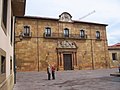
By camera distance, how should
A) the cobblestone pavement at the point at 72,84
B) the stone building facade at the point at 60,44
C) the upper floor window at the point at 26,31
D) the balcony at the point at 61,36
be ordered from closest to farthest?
the cobblestone pavement at the point at 72,84, the stone building facade at the point at 60,44, the upper floor window at the point at 26,31, the balcony at the point at 61,36

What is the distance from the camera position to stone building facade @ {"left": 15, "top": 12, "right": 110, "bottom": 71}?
98.1 ft

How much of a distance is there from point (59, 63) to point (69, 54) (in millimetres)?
2697

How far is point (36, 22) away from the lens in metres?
30.9

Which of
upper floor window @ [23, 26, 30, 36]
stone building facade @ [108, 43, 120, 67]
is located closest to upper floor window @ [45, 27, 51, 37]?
upper floor window @ [23, 26, 30, 36]

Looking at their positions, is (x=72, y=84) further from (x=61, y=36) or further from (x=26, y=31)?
(x=61, y=36)

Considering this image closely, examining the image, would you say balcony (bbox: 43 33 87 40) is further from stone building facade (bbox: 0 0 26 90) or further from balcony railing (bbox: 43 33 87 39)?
stone building facade (bbox: 0 0 26 90)

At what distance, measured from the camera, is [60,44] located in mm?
32375

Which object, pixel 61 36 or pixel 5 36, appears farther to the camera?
A: pixel 61 36

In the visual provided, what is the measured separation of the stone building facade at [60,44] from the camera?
29.9 metres

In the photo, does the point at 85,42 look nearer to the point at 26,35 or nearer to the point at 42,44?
the point at 42,44

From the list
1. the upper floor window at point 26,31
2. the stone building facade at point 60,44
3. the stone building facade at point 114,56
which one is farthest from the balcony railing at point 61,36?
the stone building facade at point 114,56

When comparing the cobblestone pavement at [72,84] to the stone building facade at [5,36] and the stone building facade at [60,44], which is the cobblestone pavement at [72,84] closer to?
the stone building facade at [5,36]

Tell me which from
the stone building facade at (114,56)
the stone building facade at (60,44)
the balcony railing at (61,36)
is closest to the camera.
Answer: the stone building facade at (60,44)

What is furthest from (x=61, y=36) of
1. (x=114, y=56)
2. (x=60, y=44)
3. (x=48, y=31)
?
(x=114, y=56)
